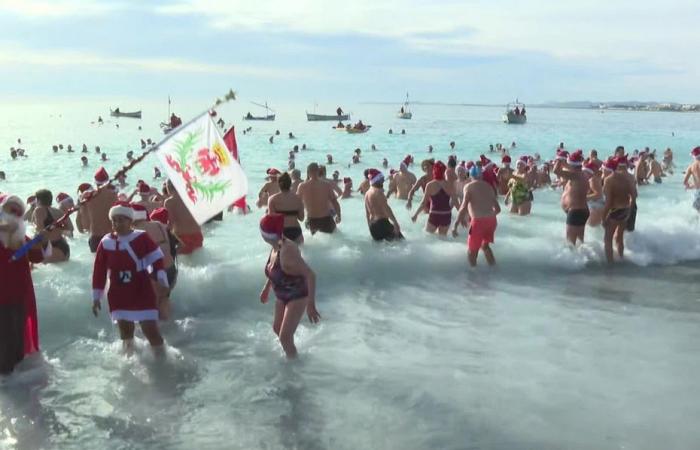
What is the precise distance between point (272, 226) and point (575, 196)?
5905 millimetres

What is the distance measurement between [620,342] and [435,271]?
3.31 meters

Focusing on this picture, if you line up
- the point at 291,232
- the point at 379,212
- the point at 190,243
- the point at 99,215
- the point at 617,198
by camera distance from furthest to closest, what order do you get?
1. the point at 379,212
2. the point at 617,198
3. the point at 190,243
4. the point at 291,232
5. the point at 99,215

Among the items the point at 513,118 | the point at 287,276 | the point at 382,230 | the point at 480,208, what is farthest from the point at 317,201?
the point at 513,118

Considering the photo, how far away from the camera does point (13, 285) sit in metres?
5.24

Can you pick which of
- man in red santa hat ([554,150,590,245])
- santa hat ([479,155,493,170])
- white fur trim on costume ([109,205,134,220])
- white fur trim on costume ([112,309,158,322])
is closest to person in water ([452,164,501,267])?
man in red santa hat ([554,150,590,245])

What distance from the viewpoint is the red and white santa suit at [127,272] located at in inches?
212

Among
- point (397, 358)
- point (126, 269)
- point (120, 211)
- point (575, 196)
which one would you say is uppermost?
point (120, 211)

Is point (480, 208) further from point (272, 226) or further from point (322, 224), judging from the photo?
point (272, 226)

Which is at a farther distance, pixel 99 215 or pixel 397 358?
pixel 99 215

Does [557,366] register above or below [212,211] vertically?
below

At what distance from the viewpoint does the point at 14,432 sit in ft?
15.3

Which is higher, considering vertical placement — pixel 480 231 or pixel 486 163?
pixel 486 163

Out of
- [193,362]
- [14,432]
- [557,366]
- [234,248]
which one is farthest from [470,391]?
[234,248]

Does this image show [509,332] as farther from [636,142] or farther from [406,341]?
[636,142]
